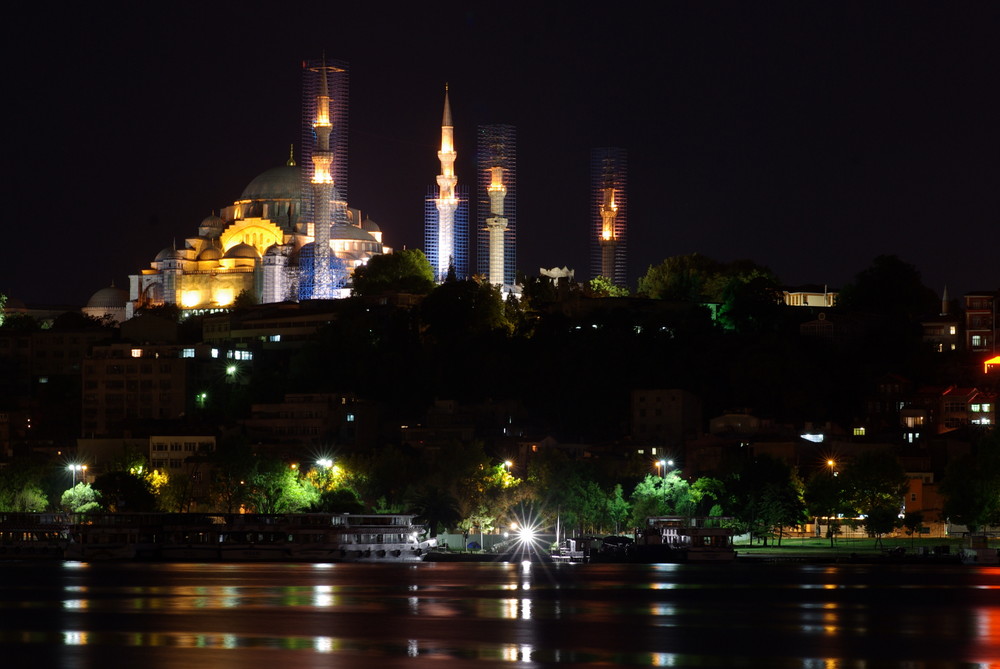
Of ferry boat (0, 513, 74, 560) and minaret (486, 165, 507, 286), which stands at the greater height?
minaret (486, 165, 507, 286)

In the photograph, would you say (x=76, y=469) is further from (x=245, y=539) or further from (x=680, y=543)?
(x=680, y=543)

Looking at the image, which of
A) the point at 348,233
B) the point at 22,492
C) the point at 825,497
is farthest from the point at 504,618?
the point at 348,233

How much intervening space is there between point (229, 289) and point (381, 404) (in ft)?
105

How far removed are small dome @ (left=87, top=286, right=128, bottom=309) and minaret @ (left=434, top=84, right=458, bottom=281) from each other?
2859 cm

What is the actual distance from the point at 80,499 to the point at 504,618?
49.5 m

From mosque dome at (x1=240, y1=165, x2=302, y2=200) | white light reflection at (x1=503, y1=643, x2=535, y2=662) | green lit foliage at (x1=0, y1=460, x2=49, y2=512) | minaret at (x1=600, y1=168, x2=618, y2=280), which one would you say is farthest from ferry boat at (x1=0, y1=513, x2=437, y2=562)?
mosque dome at (x1=240, y1=165, x2=302, y2=200)

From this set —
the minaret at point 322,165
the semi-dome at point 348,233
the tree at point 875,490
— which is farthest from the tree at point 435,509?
the semi-dome at point 348,233

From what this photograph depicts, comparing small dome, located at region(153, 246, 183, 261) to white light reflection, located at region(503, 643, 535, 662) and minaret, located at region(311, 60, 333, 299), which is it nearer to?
minaret, located at region(311, 60, 333, 299)

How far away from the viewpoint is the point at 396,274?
431 ft

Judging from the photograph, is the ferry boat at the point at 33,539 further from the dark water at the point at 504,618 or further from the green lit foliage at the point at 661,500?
the green lit foliage at the point at 661,500

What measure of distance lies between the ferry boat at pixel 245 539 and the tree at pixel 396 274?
4370 centimetres

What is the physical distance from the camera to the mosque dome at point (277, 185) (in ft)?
493

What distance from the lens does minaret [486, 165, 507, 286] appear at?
135 m

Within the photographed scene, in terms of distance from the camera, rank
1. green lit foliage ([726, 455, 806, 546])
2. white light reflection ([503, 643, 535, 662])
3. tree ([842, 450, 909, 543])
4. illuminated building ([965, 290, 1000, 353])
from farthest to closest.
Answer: illuminated building ([965, 290, 1000, 353]) → tree ([842, 450, 909, 543]) → green lit foliage ([726, 455, 806, 546]) → white light reflection ([503, 643, 535, 662])
